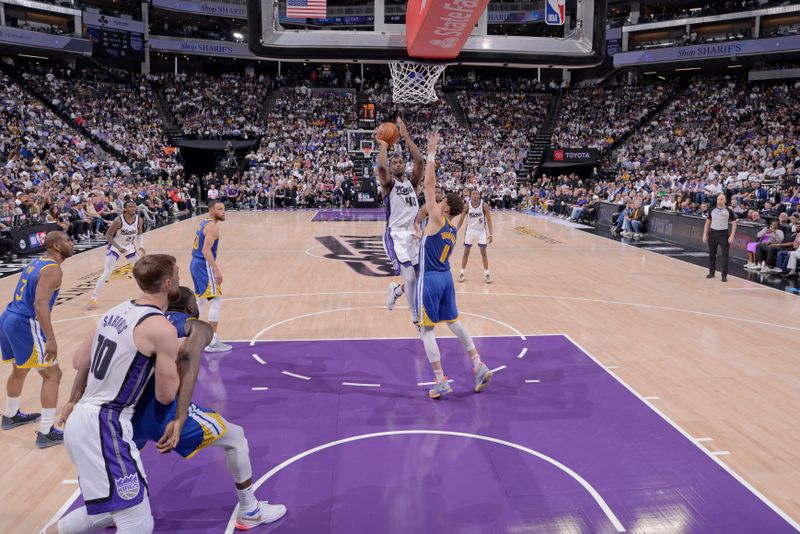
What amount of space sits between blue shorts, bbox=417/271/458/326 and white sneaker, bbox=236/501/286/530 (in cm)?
231

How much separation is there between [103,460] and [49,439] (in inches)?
93.2

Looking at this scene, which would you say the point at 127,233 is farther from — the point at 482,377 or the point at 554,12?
the point at 554,12

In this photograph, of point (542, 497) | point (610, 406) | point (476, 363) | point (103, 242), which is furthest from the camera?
point (103, 242)

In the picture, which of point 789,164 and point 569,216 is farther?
point 569,216

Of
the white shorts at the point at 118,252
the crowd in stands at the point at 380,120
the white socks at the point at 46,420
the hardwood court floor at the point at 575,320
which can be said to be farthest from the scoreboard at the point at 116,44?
the white socks at the point at 46,420

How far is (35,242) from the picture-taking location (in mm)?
14367

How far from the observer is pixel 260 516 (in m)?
3.68

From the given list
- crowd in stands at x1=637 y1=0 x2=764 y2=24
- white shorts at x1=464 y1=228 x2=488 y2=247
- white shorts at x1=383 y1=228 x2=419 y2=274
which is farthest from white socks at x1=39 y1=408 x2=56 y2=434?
crowd in stands at x1=637 y1=0 x2=764 y2=24

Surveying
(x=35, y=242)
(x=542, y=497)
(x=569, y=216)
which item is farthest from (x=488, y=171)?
(x=542, y=497)

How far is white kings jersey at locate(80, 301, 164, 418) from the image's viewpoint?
293cm

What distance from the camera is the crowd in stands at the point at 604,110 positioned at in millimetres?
32562

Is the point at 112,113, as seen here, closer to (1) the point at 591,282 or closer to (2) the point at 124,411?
(1) the point at 591,282

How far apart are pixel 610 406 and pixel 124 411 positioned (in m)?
4.02

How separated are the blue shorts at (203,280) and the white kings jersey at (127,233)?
132 inches
